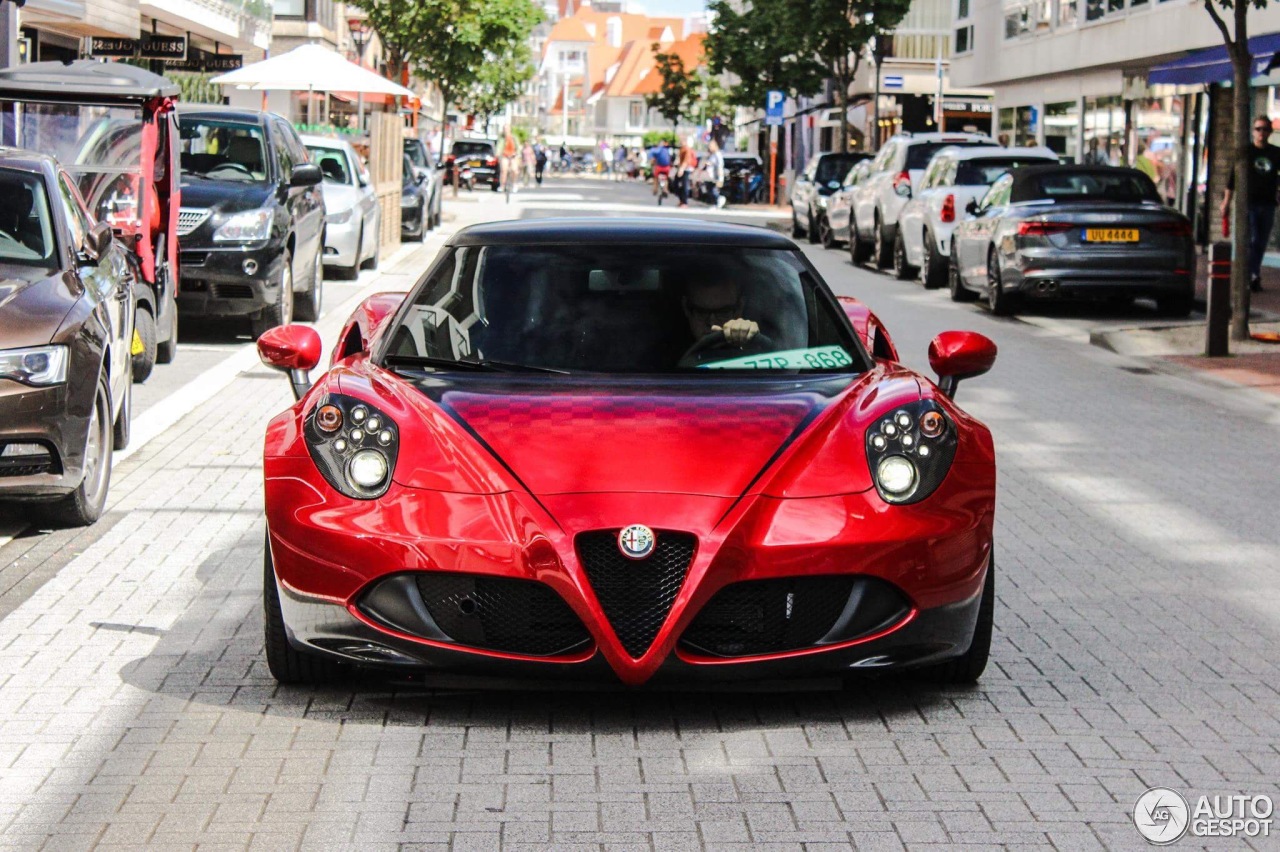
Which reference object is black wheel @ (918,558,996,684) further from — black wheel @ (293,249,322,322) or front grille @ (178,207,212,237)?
black wheel @ (293,249,322,322)

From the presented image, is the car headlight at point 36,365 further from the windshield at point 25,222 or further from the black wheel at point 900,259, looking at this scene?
the black wheel at point 900,259

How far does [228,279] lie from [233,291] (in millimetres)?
178

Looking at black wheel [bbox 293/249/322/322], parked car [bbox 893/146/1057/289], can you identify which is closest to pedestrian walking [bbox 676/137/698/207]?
parked car [bbox 893/146/1057/289]

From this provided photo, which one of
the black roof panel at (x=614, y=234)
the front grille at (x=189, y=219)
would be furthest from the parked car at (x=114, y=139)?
the black roof panel at (x=614, y=234)

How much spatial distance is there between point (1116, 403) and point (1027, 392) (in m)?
0.65

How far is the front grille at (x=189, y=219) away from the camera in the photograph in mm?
16016

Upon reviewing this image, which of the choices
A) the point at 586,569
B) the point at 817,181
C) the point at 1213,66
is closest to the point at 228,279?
the point at 586,569

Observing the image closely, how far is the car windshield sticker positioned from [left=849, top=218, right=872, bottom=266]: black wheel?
23.4 m

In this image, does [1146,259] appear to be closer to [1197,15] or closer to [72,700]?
[1197,15]

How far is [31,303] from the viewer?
26.3ft

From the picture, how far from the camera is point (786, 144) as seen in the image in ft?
285

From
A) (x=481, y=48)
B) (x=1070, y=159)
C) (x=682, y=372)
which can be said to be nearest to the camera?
(x=682, y=372)

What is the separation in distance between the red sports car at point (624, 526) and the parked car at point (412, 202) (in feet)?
90.2

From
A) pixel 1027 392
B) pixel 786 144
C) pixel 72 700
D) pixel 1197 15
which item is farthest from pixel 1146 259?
pixel 786 144
